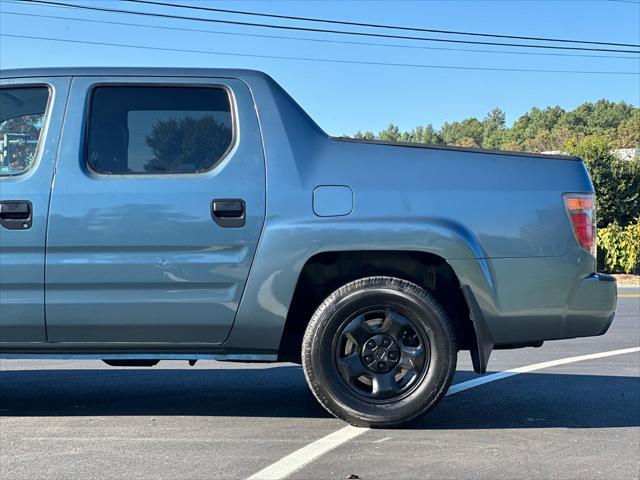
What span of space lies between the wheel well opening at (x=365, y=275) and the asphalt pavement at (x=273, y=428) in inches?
21.4

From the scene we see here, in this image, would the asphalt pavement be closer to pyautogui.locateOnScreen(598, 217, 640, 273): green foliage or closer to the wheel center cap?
the wheel center cap

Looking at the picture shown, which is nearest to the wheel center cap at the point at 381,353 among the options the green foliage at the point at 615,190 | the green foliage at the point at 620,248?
the green foliage at the point at 620,248

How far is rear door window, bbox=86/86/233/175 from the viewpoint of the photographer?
13.9 ft

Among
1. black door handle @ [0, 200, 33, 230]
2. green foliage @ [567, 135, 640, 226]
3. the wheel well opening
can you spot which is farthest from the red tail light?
green foliage @ [567, 135, 640, 226]

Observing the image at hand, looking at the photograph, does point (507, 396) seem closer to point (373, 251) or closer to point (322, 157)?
point (373, 251)

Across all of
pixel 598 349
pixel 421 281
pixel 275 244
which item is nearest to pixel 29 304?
pixel 275 244

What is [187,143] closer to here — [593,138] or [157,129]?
[157,129]

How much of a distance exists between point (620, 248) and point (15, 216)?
2124 centimetres

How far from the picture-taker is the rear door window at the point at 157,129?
13.9 feet

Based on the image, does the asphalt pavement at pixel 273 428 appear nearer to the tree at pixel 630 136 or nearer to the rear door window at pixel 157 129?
the rear door window at pixel 157 129

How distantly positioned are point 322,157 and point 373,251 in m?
0.61

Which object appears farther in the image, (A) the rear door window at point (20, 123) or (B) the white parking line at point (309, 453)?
(A) the rear door window at point (20, 123)

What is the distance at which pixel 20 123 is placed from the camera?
14.2 ft

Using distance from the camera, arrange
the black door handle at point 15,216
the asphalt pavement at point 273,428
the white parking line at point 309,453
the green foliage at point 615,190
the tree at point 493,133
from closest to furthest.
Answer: the white parking line at point 309,453
the asphalt pavement at point 273,428
the black door handle at point 15,216
the green foliage at point 615,190
the tree at point 493,133
